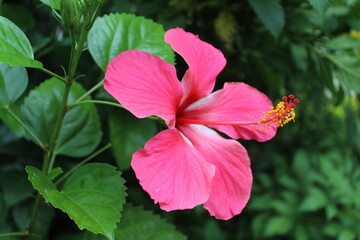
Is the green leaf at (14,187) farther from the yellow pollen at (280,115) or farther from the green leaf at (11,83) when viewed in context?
the yellow pollen at (280,115)

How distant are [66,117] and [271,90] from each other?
2.21ft

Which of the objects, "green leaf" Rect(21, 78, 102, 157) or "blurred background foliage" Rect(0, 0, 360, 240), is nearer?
"green leaf" Rect(21, 78, 102, 157)

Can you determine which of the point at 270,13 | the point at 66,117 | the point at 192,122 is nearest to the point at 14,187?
the point at 66,117

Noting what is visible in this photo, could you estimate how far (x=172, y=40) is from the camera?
2.45 ft

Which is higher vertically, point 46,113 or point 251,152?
point 46,113

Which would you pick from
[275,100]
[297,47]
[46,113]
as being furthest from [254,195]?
[46,113]

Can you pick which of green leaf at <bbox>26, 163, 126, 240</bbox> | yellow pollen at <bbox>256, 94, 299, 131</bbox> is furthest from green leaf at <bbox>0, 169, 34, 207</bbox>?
yellow pollen at <bbox>256, 94, 299, 131</bbox>

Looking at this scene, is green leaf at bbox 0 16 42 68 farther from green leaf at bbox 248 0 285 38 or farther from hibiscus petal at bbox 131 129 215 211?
green leaf at bbox 248 0 285 38

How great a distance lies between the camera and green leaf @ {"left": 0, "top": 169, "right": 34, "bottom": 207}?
101cm

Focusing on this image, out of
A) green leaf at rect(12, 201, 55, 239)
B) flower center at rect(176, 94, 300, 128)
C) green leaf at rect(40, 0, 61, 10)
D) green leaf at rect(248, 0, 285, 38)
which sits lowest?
green leaf at rect(12, 201, 55, 239)

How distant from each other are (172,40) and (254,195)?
1400 mm

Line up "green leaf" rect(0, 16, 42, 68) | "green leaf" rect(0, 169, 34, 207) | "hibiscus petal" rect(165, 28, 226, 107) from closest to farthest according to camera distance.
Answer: "green leaf" rect(0, 16, 42, 68) → "hibiscus petal" rect(165, 28, 226, 107) → "green leaf" rect(0, 169, 34, 207)

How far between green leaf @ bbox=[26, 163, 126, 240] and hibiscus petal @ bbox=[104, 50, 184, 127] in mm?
132

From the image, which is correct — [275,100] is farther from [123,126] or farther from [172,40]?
[172,40]
